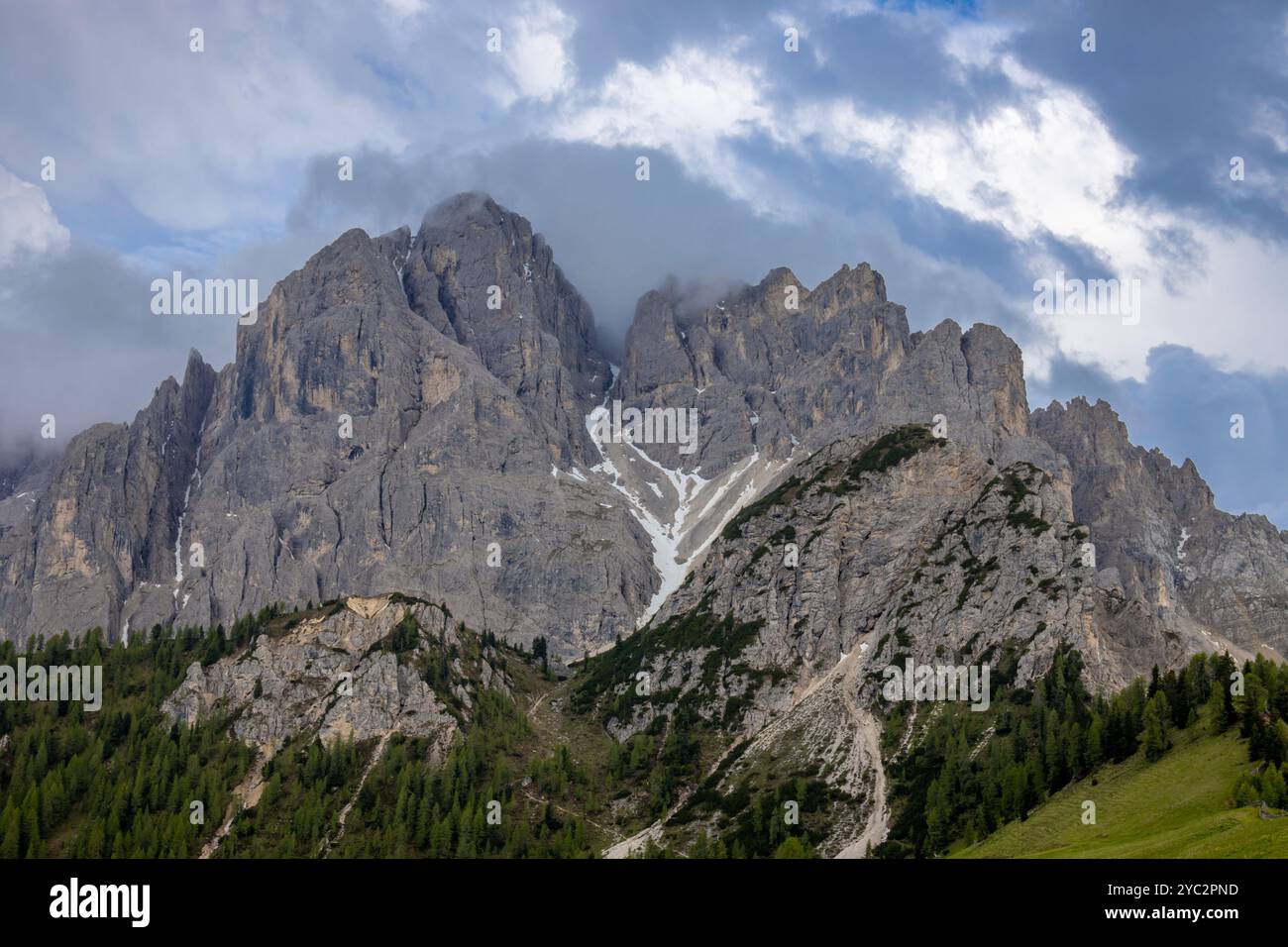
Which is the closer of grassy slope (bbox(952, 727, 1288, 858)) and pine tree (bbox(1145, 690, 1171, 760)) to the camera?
grassy slope (bbox(952, 727, 1288, 858))

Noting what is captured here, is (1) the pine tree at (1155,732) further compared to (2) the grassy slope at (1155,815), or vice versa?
(1) the pine tree at (1155,732)

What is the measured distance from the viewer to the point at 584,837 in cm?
19275

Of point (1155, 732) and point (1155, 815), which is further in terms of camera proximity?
point (1155, 732)

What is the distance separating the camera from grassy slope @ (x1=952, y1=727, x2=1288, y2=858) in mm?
81188

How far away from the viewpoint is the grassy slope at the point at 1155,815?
81.2m

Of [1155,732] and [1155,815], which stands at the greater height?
[1155,732]

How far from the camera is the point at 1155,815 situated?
105625 millimetres

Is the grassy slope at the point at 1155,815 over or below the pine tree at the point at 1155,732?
below

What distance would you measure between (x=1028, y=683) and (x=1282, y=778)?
333ft

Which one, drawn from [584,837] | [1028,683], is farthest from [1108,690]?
[584,837]

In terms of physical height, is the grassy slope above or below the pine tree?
below
